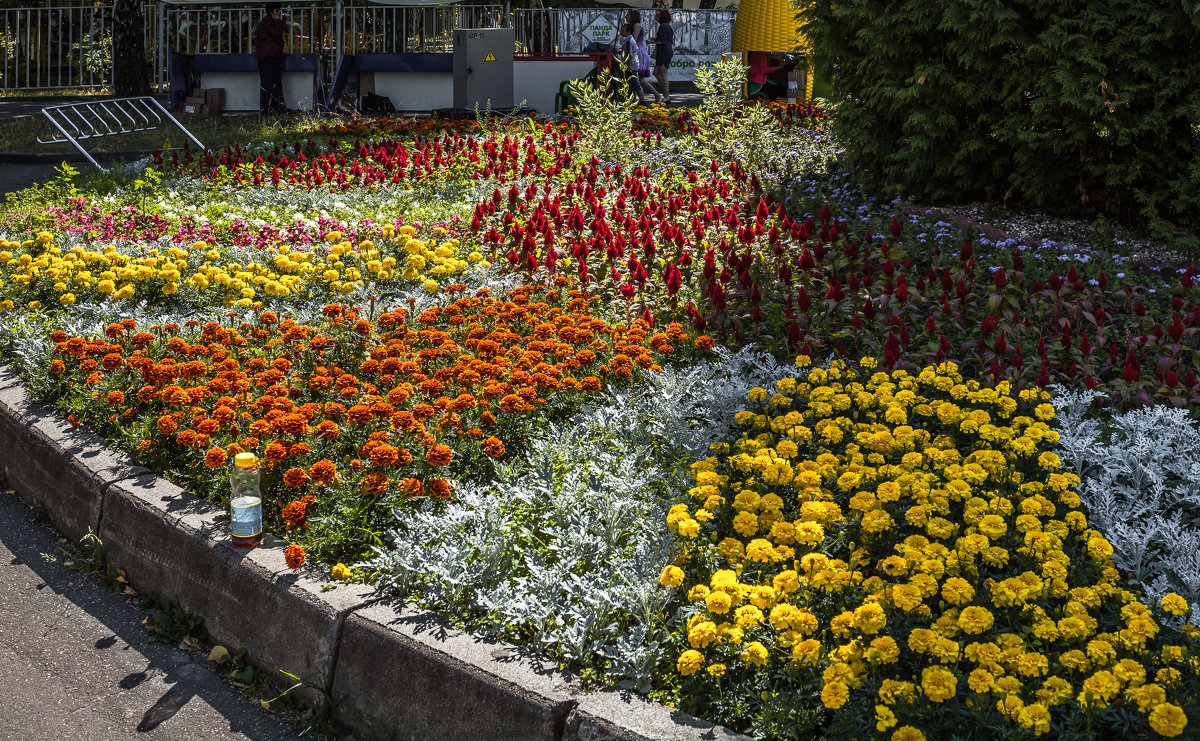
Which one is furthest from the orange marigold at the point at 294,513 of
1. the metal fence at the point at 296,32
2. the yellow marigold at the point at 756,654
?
the metal fence at the point at 296,32

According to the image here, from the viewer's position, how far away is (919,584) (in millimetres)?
2777

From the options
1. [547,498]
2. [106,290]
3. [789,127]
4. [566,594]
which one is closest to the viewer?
[566,594]

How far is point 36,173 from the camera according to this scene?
12.8 metres

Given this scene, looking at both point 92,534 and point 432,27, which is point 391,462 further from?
point 432,27

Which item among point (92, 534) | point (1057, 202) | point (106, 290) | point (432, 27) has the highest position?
point (432, 27)

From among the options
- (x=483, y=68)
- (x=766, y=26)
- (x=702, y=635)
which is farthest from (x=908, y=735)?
(x=766, y=26)

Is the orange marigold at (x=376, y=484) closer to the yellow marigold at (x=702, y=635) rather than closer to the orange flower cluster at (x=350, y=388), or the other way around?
the orange flower cluster at (x=350, y=388)

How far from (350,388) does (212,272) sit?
2168mm

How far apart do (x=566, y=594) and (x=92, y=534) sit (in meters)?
2.10

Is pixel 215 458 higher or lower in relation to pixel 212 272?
lower

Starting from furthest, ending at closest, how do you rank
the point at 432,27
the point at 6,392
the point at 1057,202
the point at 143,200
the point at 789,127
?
the point at 432,27, the point at 789,127, the point at 143,200, the point at 1057,202, the point at 6,392

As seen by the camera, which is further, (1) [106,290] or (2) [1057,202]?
(2) [1057,202]

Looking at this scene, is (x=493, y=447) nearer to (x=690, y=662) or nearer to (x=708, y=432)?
Result: (x=708, y=432)

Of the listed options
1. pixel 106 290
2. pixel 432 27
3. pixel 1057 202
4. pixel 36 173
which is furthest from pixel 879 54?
pixel 432 27
